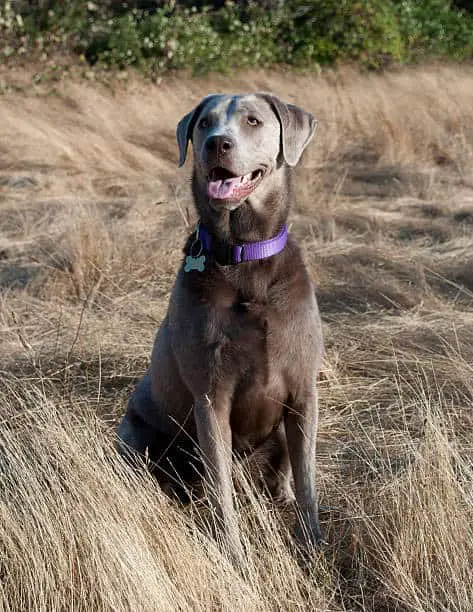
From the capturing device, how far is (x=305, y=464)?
3541 mm

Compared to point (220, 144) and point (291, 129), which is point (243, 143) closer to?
point (220, 144)

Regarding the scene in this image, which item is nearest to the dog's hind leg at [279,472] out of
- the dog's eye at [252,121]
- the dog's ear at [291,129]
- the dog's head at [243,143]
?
the dog's head at [243,143]

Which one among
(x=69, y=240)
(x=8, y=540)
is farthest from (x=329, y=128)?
(x=8, y=540)

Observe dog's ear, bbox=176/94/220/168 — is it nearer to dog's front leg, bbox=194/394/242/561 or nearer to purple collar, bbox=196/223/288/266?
purple collar, bbox=196/223/288/266

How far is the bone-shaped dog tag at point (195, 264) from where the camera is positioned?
343 centimetres

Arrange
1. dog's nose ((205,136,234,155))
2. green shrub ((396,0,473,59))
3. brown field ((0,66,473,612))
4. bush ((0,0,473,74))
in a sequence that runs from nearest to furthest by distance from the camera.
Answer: brown field ((0,66,473,612))
dog's nose ((205,136,234,155))
bush ((0,0,473,74))
green shrub ((396,0,473,59))

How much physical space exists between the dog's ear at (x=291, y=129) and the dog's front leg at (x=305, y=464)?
34.0 inches

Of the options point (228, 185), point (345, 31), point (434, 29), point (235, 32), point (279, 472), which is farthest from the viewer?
point (434, 29)

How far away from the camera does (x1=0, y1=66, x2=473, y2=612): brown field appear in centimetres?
303

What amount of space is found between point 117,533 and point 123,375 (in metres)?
1.92

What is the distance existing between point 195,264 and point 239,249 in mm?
168

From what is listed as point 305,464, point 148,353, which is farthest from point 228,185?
point 148,353

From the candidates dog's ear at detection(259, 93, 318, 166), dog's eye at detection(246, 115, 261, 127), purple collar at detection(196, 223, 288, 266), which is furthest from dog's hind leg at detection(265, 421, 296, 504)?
dog's eye at detection(246, 115, 261, 127)

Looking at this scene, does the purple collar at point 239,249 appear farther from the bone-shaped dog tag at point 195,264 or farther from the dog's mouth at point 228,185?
the dog's mouth at point 228,185
